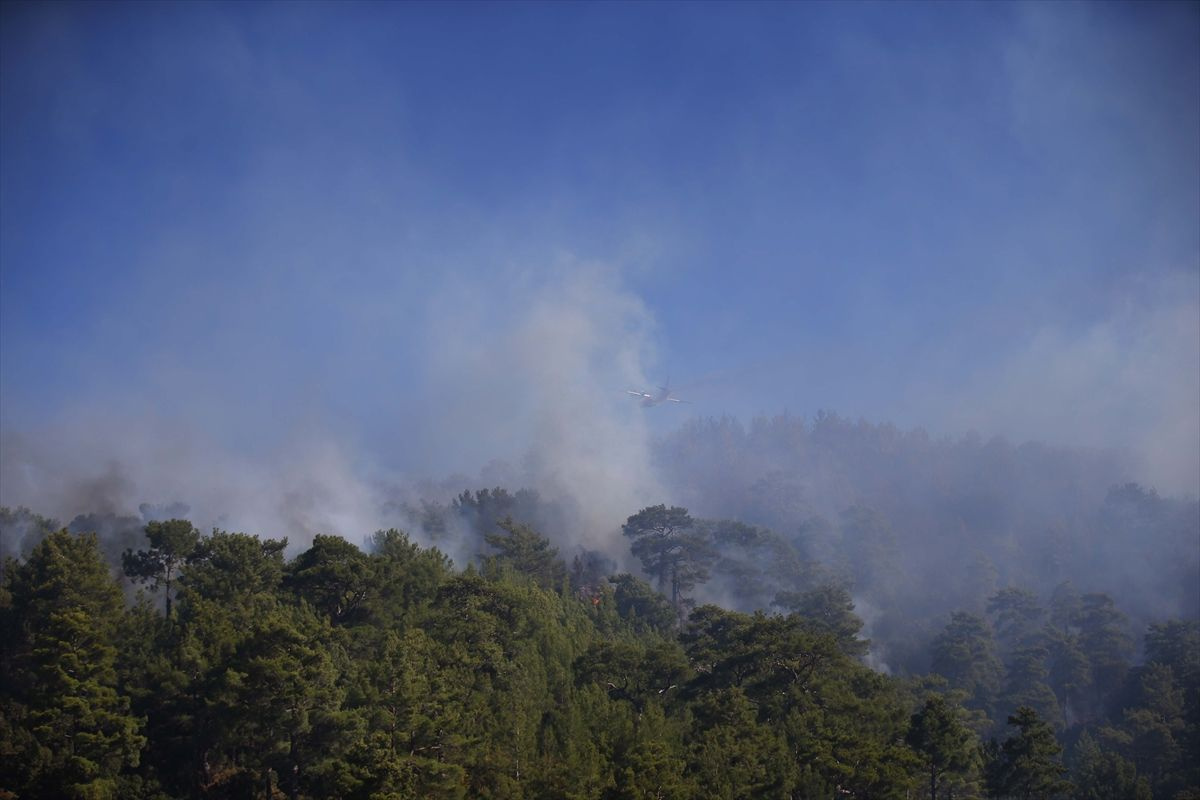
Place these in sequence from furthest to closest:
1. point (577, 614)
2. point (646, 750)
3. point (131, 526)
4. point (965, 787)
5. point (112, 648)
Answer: point (131, 526), point (577, 614), point (965, 787), point (112, 648), point (646, 750)

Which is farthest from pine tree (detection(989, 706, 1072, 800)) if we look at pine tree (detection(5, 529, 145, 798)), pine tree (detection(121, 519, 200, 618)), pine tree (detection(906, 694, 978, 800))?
pine tree (detection(121, 519, 200, 618))

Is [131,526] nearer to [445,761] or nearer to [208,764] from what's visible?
[208,764]

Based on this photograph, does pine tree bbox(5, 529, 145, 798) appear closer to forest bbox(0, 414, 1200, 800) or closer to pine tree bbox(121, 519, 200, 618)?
forest bbox(0, 414, 1200, 800)

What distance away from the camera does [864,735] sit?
164ft

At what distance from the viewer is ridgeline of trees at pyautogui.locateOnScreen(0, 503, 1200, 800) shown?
41344mm

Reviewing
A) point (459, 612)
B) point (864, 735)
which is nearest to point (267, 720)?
point (459, 612)

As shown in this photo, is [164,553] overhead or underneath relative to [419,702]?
overhead

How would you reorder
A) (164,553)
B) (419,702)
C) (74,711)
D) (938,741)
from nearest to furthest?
(419,702)
(74,711)
(938,741)
(164,553)

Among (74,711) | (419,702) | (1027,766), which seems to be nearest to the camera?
(419,702)

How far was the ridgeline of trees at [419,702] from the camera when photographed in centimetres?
4134

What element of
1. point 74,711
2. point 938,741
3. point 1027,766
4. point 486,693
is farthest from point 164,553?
point 1027,766

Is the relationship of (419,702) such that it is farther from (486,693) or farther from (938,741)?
(938,741)

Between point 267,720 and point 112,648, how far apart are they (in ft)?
30.5

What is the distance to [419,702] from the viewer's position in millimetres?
41531
